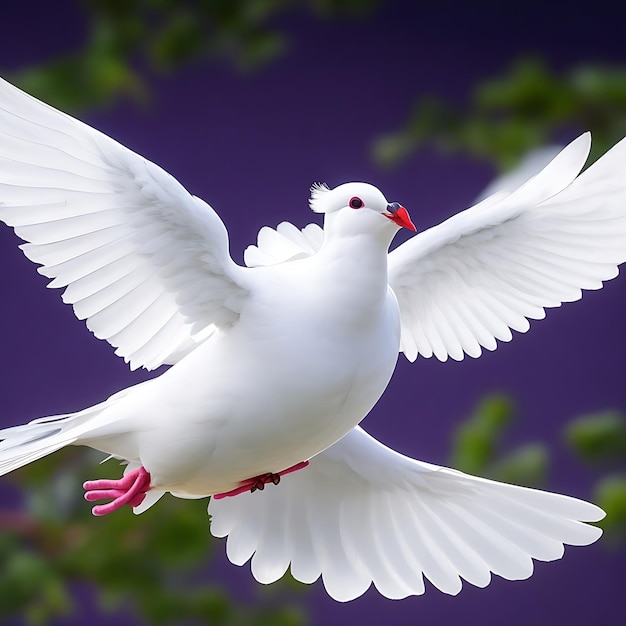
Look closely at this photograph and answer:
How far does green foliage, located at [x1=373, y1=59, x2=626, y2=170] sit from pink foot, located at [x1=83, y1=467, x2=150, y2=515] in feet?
3.53

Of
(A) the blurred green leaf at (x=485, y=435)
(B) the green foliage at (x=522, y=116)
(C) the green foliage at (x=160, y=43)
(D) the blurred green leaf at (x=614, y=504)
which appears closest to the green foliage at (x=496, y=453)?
(A) the blurred green leaf at (x=485, y=435)

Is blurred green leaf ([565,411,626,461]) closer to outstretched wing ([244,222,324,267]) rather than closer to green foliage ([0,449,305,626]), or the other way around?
green foliage ([0,449,305,626])

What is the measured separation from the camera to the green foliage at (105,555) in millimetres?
2109

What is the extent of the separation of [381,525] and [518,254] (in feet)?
0.94

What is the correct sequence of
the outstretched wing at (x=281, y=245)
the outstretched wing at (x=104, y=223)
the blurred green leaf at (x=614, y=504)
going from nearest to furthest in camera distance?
the outstretched wing at (x=104, y=223), the outstretched wing at (x=281, y=245), the blurred green leaf at (x=614, y=504)

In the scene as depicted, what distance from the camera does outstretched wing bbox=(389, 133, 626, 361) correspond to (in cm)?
111

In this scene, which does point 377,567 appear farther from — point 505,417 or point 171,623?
point 171,623

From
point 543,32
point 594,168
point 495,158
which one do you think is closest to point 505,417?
point 495,158

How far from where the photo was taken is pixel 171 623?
2285 millimetres

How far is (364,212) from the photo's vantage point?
38.9 inches

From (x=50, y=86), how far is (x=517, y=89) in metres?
0.74

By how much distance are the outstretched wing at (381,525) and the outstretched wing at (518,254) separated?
0.13 m

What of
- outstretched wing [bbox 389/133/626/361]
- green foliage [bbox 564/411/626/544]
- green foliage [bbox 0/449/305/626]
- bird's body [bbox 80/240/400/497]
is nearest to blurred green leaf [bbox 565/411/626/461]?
green foliage [bbox 564/411/626/544]

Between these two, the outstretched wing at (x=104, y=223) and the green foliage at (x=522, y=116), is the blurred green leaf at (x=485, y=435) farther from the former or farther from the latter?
the outstretched wing at (x=104, y=223)
